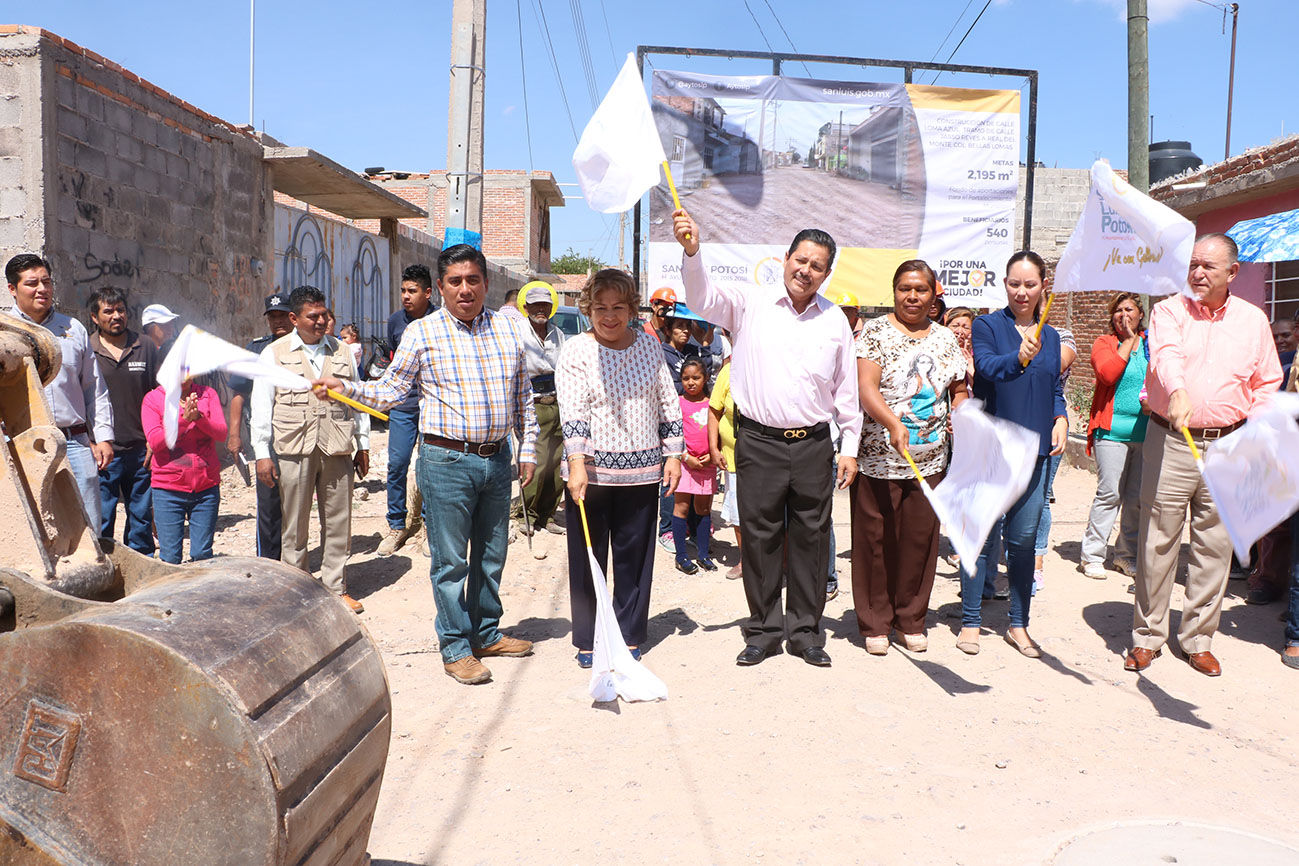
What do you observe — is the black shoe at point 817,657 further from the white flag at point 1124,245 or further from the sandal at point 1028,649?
the white flag at point 1124,245

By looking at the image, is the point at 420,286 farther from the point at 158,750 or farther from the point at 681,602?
the point at 158,750

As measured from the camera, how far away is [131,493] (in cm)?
571

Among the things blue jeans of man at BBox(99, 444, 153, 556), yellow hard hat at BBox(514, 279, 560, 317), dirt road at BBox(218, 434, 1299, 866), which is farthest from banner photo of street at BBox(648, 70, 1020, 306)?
blue jeans of man at BBox(99, 444, 153, 556)

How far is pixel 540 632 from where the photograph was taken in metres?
5.55

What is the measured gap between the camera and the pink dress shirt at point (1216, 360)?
4629 mm

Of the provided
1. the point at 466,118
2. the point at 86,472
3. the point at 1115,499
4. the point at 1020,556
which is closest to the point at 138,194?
the point at 466,118

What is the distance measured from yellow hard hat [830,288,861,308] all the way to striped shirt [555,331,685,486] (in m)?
2.54

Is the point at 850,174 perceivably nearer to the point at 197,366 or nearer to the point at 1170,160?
the point at 197,366

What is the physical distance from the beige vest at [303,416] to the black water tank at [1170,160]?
15714mm

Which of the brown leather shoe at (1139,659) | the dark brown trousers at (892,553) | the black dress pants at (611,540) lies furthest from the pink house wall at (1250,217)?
the black dress pants at (611,540)

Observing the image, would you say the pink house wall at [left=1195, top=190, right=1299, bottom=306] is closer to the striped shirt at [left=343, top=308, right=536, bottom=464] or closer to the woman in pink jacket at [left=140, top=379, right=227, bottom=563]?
the striped shirt at [left=343, top=308, right=536, bottom=464]

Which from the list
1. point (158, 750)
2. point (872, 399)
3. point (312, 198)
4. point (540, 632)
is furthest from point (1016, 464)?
point (312, 198)

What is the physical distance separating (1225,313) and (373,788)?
4.48m

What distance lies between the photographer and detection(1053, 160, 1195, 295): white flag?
13.1ft
